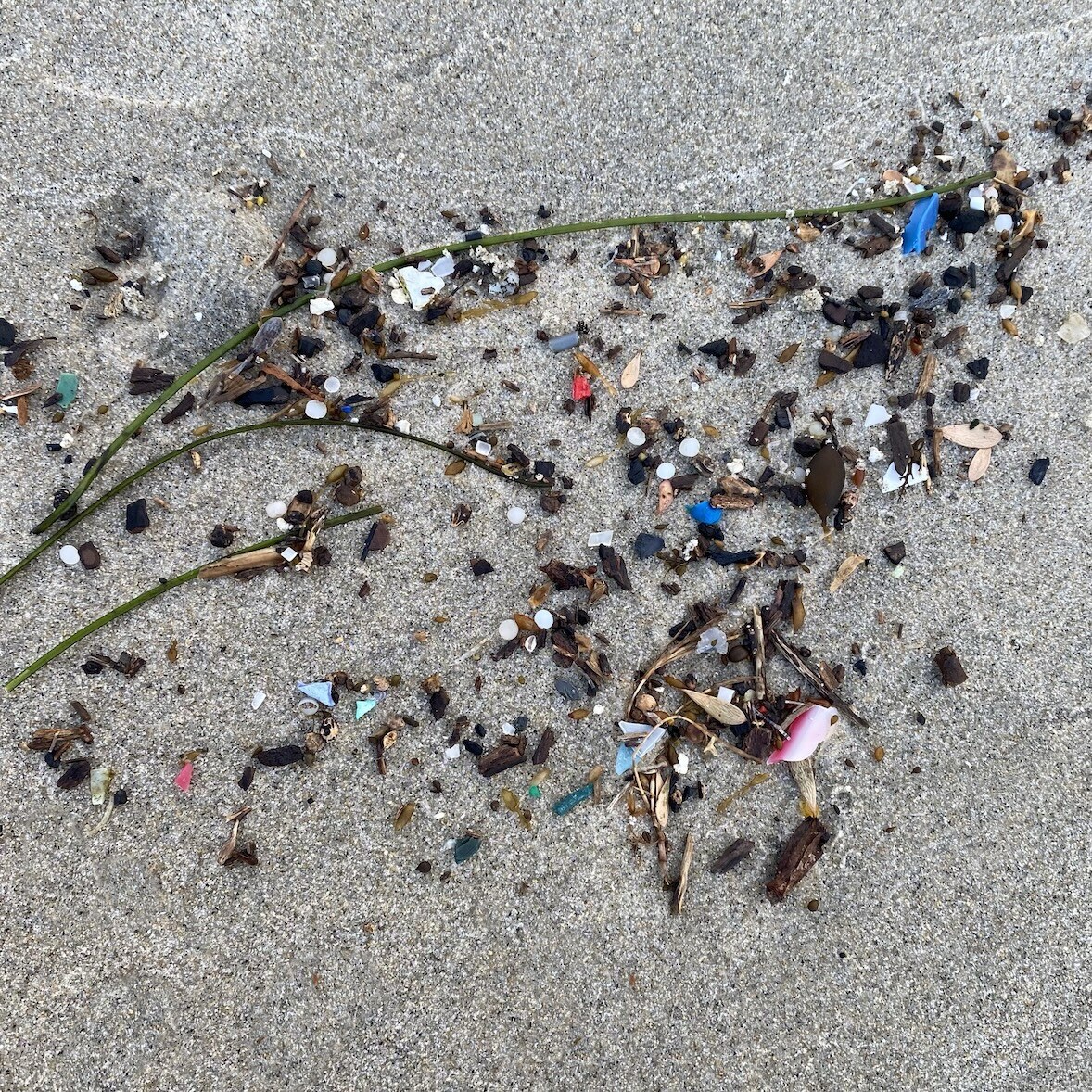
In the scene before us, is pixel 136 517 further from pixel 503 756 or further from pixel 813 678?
pixel 813 678

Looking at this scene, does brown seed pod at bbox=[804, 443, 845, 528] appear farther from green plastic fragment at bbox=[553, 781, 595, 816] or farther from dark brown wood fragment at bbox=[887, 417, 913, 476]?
green plastic fragment at bbox=[553, 781, 595, 816]

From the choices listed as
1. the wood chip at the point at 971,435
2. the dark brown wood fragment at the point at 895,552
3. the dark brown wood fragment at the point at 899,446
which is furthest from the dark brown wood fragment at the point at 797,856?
the wood chip at the point at 971,435

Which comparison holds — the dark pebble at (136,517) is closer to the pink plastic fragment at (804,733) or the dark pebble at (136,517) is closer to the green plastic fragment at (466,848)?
the green plastic fragment at (466,848)

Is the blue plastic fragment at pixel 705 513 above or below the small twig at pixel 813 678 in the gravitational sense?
above

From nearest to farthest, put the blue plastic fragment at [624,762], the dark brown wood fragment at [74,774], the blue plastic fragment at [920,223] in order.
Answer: the dark brown wood fragment at [74,774]
the blue plastic fragment at [624,762]
the blue plastic fragment at [920,223]

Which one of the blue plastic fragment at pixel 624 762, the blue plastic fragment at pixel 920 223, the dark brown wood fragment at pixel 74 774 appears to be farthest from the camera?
the blue plastic fragment at pixel 920 223
